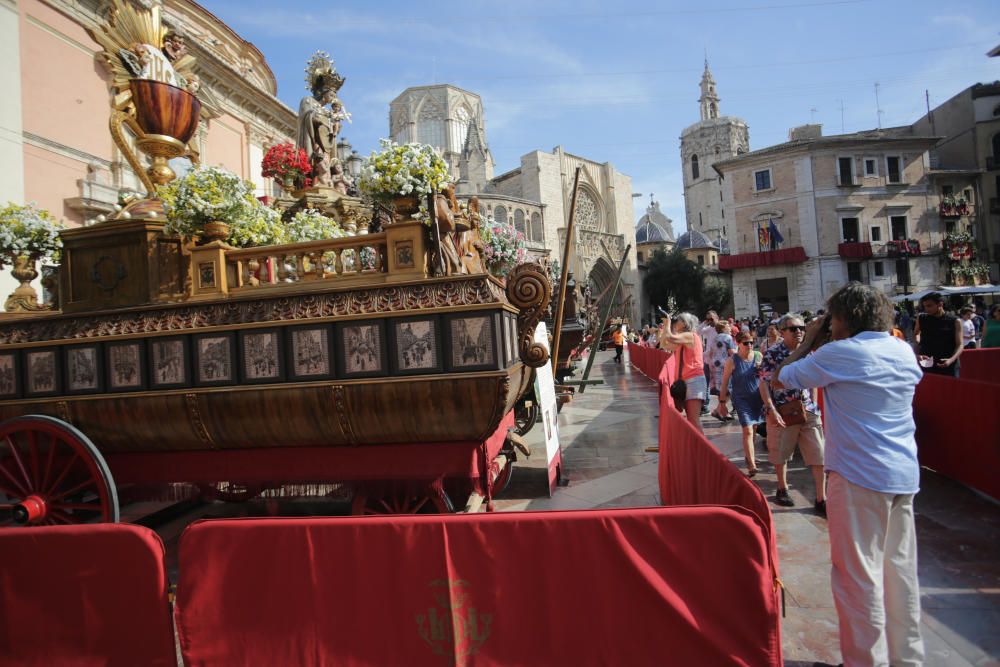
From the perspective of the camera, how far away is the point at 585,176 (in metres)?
59.8

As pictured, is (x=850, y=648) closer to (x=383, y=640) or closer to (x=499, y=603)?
(x=499, y=603)

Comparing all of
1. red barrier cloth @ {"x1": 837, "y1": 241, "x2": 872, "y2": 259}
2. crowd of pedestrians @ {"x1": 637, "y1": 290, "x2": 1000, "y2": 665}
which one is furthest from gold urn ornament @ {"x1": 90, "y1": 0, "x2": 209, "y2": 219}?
red barrier cloth @ {"x1": 837, "y1": 241, "x2": 872, "y2": 259}

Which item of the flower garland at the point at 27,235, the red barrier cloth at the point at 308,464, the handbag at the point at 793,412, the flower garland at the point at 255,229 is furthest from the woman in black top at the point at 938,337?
the flower garland at the point at 27,235

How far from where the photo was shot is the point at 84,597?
264 cm

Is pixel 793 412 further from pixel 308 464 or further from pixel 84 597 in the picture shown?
pixel 84 597

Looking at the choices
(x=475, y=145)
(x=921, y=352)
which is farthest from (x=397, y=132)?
Answer: (x=921, y=352)

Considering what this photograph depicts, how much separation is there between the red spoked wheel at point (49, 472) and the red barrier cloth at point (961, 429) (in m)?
7.40

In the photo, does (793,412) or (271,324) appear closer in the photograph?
(271,324)

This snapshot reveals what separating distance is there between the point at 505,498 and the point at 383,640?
323 cm

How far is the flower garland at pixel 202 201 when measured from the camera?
425 cm

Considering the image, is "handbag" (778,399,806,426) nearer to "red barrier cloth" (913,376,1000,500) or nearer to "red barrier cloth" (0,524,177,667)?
"red barrier cloth" (913,376,1000,500)

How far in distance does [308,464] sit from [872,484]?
3.59 metres

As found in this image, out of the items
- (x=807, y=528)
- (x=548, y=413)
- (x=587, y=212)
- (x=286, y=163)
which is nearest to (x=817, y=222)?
(x=587, y=212)

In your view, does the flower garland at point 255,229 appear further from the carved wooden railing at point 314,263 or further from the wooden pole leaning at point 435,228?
the wooden pole leaning at point 435,228
